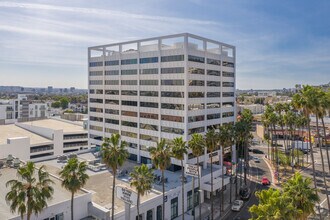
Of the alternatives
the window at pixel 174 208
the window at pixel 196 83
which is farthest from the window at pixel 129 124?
the window at pixel 174 208

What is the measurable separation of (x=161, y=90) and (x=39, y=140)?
52.0 m

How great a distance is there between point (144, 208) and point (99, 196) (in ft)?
30.9

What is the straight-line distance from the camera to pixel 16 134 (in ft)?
325

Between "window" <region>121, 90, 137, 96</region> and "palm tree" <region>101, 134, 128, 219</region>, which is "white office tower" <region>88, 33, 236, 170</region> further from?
"palm tree" <region>101, 134, 128, 219</region>

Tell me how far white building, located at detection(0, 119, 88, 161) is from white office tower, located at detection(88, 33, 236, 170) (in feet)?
57.9

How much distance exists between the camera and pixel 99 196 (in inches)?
2036

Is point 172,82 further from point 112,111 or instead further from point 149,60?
point 112,111

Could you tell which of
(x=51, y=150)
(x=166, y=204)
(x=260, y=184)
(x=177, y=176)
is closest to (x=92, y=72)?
(x=51, y=150)

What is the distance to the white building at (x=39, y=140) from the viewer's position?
79312 mm

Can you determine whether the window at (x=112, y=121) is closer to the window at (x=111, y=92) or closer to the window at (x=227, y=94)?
the window at (x=111, y=92)

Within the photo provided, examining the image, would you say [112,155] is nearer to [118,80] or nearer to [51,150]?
[118,80]

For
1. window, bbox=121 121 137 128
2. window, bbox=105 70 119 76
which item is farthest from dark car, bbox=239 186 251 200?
window, bbox=105 70 119 76

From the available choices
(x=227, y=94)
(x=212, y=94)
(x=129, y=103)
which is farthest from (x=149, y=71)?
(x=227, y=94)

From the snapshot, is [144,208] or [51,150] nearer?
[144,208]
